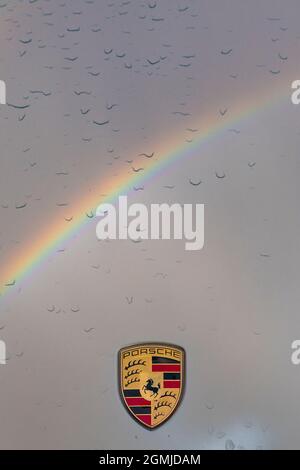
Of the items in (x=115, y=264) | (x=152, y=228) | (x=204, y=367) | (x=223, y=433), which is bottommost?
(x=223, y=433)

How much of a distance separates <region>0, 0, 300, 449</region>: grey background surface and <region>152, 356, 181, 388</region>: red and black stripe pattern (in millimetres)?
42

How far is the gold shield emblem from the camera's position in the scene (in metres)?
1.52

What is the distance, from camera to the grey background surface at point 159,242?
151cm

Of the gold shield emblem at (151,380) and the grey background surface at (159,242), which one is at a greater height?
the grey background surface at (159,242)

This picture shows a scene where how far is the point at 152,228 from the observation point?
1529 mm

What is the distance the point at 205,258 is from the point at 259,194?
0.84 ft

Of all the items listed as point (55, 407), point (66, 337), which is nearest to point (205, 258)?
point (66, 337)

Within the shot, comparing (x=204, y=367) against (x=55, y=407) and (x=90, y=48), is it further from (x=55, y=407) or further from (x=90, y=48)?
(x=90, y=48)
